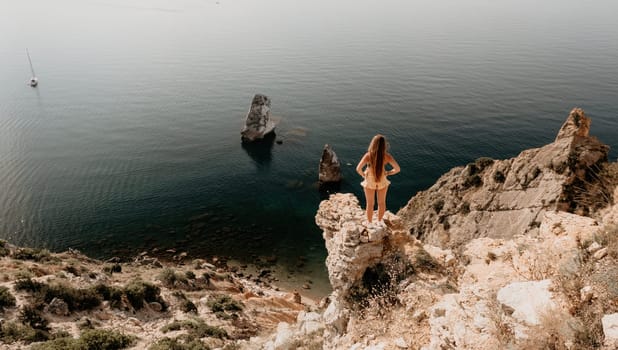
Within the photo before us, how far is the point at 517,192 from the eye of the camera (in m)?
23.4

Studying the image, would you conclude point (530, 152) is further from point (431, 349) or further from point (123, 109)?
point (123, 109)

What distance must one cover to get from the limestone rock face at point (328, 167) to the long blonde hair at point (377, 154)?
38523mm

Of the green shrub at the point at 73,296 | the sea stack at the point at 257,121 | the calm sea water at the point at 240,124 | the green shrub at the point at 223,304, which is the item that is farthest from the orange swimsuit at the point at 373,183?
the sea stack at the point at 257,121

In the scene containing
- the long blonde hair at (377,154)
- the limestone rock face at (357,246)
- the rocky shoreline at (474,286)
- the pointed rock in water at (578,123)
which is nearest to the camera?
the rocky shoreline at (474,286)

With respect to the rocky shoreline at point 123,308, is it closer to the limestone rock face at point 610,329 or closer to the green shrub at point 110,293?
the green shrub at point 110,293

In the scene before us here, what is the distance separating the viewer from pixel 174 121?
72.2 metres

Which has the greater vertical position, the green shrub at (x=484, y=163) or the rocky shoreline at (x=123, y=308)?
the green shrub at (x=484, y=163)

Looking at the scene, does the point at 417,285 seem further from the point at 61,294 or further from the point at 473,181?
the point at 473,181

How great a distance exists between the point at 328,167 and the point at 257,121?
2362cm

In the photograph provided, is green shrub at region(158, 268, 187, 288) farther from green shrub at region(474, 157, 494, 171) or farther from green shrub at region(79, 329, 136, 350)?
green shrub at region(474, 157, 494, 171)

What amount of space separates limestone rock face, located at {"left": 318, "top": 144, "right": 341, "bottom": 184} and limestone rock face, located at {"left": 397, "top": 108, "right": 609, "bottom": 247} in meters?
19.5

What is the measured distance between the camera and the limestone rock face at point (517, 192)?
20.3m

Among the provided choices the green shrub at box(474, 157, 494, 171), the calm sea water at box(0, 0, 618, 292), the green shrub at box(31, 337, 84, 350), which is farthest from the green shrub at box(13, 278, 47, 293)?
the green shrub at box(474, 157, 494, 171)

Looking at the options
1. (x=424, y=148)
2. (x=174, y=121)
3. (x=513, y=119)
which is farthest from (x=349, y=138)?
(x=174, y=121)
